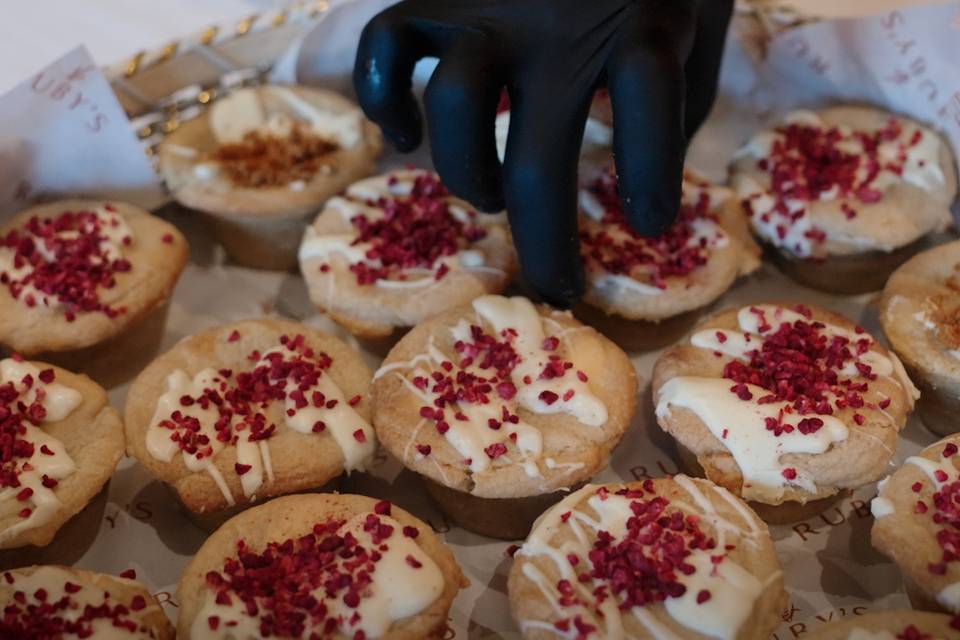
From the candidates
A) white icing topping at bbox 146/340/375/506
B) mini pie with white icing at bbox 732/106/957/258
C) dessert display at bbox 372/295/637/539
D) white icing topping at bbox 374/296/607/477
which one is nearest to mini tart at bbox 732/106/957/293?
mini pie with white icing at bbox 732/106/957/258

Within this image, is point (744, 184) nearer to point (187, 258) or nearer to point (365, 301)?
point (365, 301)

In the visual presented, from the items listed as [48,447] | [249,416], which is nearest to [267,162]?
[249,416]

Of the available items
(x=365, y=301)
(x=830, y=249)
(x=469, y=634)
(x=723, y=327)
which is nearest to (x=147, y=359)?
(x=365, y=301)

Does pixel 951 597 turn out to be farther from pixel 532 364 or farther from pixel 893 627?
pixel 532 364

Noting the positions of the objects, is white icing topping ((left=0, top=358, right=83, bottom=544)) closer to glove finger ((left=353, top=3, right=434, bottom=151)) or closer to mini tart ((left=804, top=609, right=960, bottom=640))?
glove finger ((left=353, top=3, right=434, bottom=151))

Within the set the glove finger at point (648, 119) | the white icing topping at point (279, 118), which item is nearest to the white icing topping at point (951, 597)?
the glove finger at point (648, 119)
